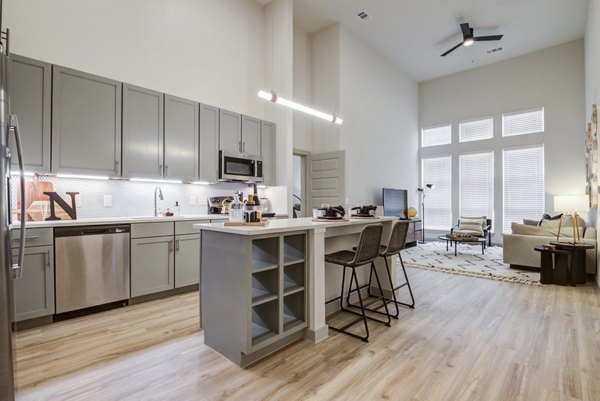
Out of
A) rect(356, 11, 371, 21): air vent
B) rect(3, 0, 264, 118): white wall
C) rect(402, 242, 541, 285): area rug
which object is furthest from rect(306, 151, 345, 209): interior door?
rect(356, 11, 371, 21): air vent

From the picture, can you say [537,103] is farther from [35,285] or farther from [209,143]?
[35,285]

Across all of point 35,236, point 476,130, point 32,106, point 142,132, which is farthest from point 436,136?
point 35,236

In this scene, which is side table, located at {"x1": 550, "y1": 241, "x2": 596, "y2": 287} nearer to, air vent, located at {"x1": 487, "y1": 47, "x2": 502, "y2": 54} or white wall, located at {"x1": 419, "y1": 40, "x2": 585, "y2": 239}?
white wall, located at {"x1": 419, "y1": 40, "x2": 585, "y2": 239}

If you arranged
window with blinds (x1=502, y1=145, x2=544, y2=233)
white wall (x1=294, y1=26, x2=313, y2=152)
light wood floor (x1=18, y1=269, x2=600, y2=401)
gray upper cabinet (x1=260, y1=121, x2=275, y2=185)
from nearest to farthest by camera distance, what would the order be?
light wood floor (x1=18, y1=269, x2=600, y2=401)
gray upper cabinet (x1=260, y1=121, x2=275, y2=185)
white wall (x1=294, y1=26, x2=313, y2=152)
window with blinds (x1=502, y1=145, x2=544, y2=233)

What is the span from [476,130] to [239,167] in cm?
701

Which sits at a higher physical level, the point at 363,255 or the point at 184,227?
the point at 184,227

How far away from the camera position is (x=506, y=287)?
13.2 feet

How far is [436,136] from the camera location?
9.05m

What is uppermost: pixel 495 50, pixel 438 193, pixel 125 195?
pixel 495 50

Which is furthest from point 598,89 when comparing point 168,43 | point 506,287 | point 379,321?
point 168,43

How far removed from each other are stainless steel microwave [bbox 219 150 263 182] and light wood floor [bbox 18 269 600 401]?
2068mm

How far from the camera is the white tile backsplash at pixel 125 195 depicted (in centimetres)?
329

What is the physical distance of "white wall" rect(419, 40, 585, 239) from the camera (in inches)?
270

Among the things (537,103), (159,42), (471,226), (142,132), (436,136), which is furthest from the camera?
(436,136)
